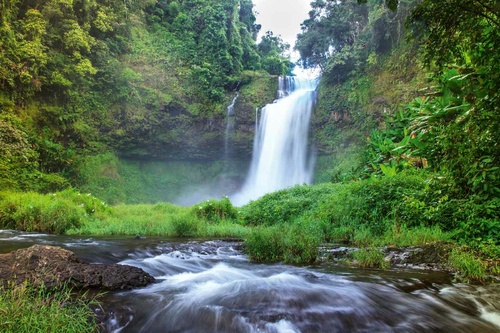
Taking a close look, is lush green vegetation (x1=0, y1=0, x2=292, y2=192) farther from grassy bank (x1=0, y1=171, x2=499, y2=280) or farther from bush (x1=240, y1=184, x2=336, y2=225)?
bush (x1=240, y1=184, x2=336, y2=225)

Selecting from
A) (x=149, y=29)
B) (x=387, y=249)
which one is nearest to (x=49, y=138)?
(x=149, y=29)

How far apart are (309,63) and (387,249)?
2793cm

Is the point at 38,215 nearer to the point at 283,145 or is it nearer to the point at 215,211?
the point at 215,211

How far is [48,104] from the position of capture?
63.6ft

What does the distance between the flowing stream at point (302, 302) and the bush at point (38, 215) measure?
541 cm

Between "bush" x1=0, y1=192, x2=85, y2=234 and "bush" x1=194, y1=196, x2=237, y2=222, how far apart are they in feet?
13.6

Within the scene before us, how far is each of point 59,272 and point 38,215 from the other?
25.8ft

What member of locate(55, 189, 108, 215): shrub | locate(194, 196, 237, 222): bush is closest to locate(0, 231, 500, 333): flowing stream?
locate(194, 196, 237, 222): bush

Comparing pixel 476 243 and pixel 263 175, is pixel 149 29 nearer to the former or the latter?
pixel 263 175

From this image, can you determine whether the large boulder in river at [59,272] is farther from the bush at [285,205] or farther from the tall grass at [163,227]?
the bush at [285,205]

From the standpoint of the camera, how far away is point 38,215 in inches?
427

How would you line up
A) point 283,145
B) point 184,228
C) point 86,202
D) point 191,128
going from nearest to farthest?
point 184,228 < point 86,202 < point 283,145 < point 191,128

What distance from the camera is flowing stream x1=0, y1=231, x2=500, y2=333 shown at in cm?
366

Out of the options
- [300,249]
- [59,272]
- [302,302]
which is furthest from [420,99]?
[59,272]
